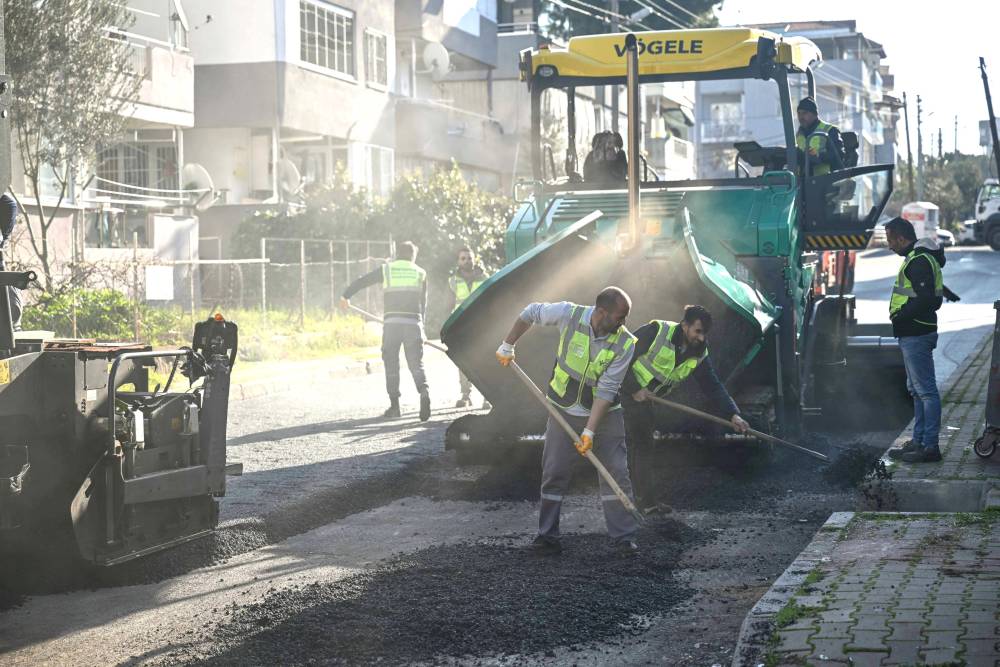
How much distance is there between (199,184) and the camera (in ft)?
82.1

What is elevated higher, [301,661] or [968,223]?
[968,223]

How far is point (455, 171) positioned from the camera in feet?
83.8

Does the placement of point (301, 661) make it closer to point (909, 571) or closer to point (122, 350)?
point (122, 350)

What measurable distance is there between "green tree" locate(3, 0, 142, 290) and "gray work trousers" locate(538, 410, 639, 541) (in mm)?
11745

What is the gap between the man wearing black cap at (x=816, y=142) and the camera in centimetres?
1060

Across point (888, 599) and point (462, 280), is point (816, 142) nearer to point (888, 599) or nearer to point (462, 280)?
point (462, 280)

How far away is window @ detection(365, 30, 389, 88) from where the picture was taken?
30297 millimetres

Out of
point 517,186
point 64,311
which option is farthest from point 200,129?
point 517,186

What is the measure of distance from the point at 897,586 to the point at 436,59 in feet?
92.0

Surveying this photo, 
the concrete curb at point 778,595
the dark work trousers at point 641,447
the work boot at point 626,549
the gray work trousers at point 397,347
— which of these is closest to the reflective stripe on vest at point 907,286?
the dark work trousers at point 641,447

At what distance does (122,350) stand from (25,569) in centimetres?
113

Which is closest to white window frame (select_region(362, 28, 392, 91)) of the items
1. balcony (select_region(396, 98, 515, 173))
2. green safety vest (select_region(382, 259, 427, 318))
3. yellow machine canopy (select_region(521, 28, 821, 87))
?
balcony (select_region(396, 98, 515, 173))

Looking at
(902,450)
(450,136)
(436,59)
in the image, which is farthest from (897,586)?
(450,136)

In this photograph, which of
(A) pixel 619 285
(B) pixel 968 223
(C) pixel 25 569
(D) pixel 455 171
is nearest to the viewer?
(C) pixel 25 569
